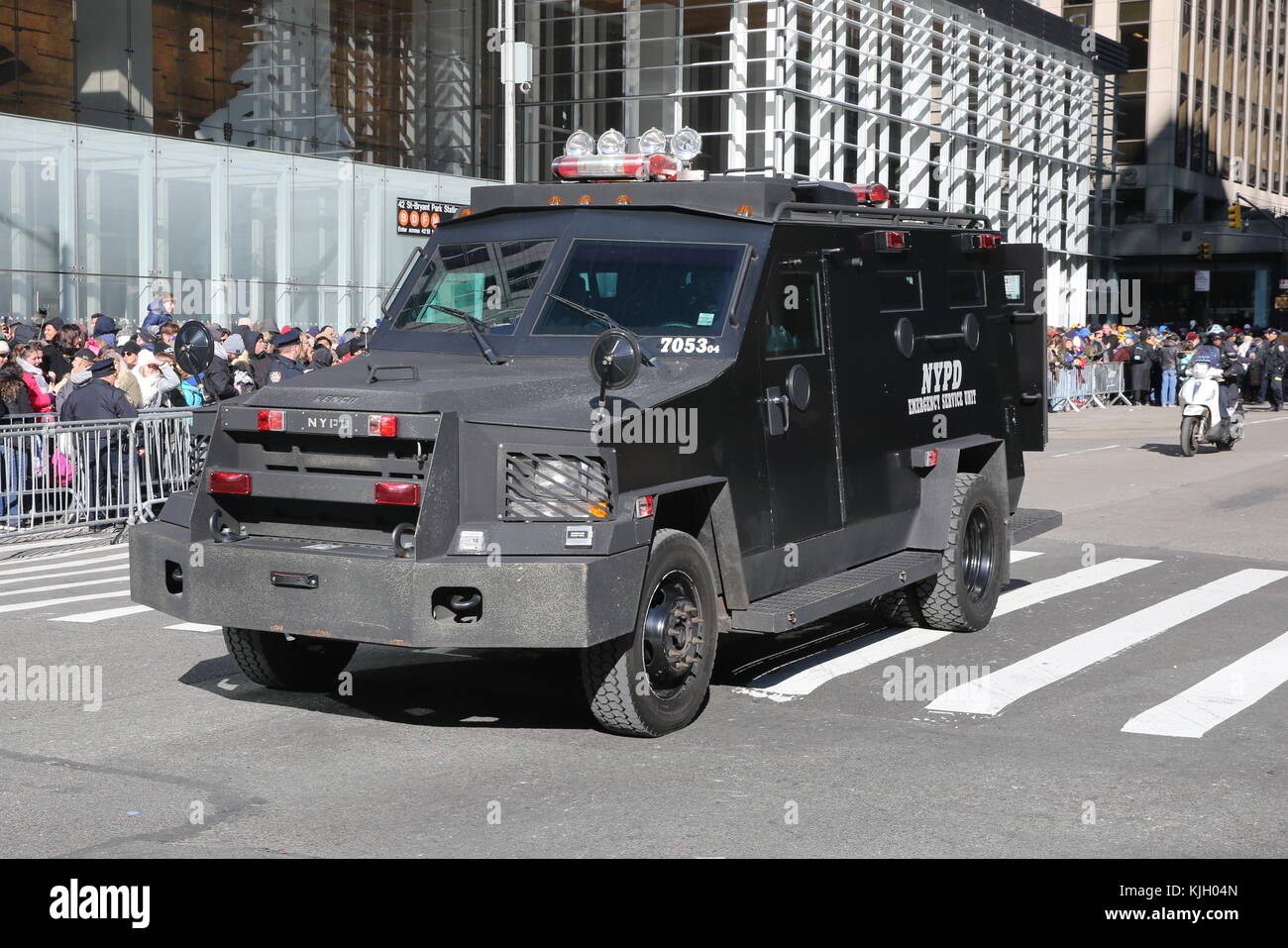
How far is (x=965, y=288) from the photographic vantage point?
35.7 feet

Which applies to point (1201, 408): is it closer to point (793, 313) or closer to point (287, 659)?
point (793, 313)

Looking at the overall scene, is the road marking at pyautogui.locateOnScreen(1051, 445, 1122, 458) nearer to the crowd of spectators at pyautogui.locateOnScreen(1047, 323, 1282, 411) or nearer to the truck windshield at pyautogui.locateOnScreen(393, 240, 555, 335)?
the crowd of spectators at pyautogui.locateOnScreen(1047, 323, 1282, 411)

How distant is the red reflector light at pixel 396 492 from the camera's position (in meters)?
6.89

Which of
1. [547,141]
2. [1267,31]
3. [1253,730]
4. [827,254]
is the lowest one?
[1253,730]

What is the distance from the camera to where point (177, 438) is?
1644 cm

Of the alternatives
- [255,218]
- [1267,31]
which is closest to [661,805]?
[255,218]

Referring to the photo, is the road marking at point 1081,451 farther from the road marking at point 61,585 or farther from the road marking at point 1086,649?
the road marking at point 61,585

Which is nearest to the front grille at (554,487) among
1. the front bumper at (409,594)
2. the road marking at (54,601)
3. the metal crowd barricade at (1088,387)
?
the front bumper at (409,594)

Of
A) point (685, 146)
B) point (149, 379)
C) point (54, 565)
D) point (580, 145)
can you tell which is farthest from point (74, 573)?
point (685, 146)

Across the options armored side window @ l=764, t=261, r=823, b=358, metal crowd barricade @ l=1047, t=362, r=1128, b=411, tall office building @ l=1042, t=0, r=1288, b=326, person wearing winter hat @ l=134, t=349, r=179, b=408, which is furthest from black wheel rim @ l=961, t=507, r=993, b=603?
tall office building @ l=1042, t=0, r=1288, b=326

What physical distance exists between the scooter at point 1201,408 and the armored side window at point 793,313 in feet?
58.4

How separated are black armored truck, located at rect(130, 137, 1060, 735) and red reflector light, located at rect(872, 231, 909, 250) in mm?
17
